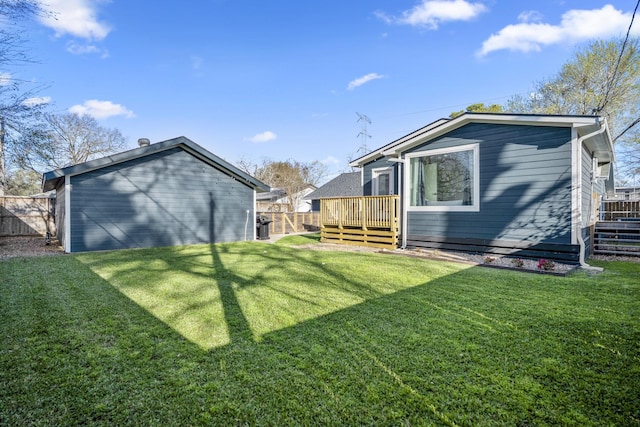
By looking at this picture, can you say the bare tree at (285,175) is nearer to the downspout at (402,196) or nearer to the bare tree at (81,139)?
the bare tree at (81,139)

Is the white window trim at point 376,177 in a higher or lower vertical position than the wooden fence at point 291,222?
higher

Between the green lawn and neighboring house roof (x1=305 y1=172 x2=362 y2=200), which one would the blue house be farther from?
neighboring house roof (x1=305 y1=172 x2=362 y2=200)

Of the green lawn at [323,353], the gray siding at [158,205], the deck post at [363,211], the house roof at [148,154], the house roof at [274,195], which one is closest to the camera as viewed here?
the green lawn at [323,353]

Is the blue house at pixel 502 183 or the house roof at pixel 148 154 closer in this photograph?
the blue house at pixel 502 183

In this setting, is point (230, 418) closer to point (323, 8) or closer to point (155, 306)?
point (155, 306)

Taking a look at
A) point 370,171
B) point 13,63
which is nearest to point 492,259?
point 370,171

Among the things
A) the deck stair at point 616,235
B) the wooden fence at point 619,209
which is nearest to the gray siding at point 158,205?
the deck stair at point 616,235

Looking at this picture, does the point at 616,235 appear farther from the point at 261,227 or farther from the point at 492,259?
the point at 261,227

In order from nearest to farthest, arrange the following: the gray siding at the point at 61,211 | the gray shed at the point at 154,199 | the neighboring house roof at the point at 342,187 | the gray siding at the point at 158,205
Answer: the gray shed at the point at 154,199, the gray siding at the point at 158,205, the gray siding at the point at 61,211, the neighboring house roof at the point at 342,187

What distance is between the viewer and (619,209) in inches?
441

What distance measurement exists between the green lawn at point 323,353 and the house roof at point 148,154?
4555 millimetres

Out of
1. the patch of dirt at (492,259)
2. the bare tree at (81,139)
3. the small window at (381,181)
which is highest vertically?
the bare tree at (81,139)

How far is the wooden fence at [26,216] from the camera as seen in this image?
12.5 m

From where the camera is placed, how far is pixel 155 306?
3592mm
